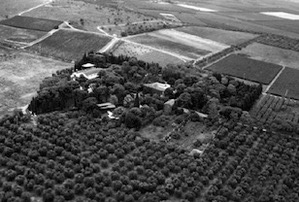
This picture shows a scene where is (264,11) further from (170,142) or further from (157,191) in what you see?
(157,191)

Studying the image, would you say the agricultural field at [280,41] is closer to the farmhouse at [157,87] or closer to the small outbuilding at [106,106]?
the farmhouse at [157,87]

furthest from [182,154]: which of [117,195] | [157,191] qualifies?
[117,195]

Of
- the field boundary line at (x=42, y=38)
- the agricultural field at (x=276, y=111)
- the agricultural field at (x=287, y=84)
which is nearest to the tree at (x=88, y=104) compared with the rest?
the agricultural field at (x=276, y=111)

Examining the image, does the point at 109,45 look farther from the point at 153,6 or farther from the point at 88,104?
the point at 153,6

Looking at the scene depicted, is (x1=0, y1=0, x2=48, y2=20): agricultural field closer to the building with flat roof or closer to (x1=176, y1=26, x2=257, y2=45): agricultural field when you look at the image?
(x1=176, y1=26, x2=257, y2=45): agricultural field

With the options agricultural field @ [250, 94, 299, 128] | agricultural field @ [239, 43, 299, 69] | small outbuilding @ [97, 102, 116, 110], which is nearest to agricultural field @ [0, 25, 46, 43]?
small outbuilding @ [97, 102, 116, 110]

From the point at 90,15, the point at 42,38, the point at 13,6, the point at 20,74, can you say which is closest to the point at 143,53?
the point at 42,38

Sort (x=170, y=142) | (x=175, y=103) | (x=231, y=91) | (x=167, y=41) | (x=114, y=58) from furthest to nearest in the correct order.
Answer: (x=167, y=41), (x=114, y=58), (x=231, y=91), (x=175, y=103), (x=170, y=142)

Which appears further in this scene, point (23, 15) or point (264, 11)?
point (264, 11)
